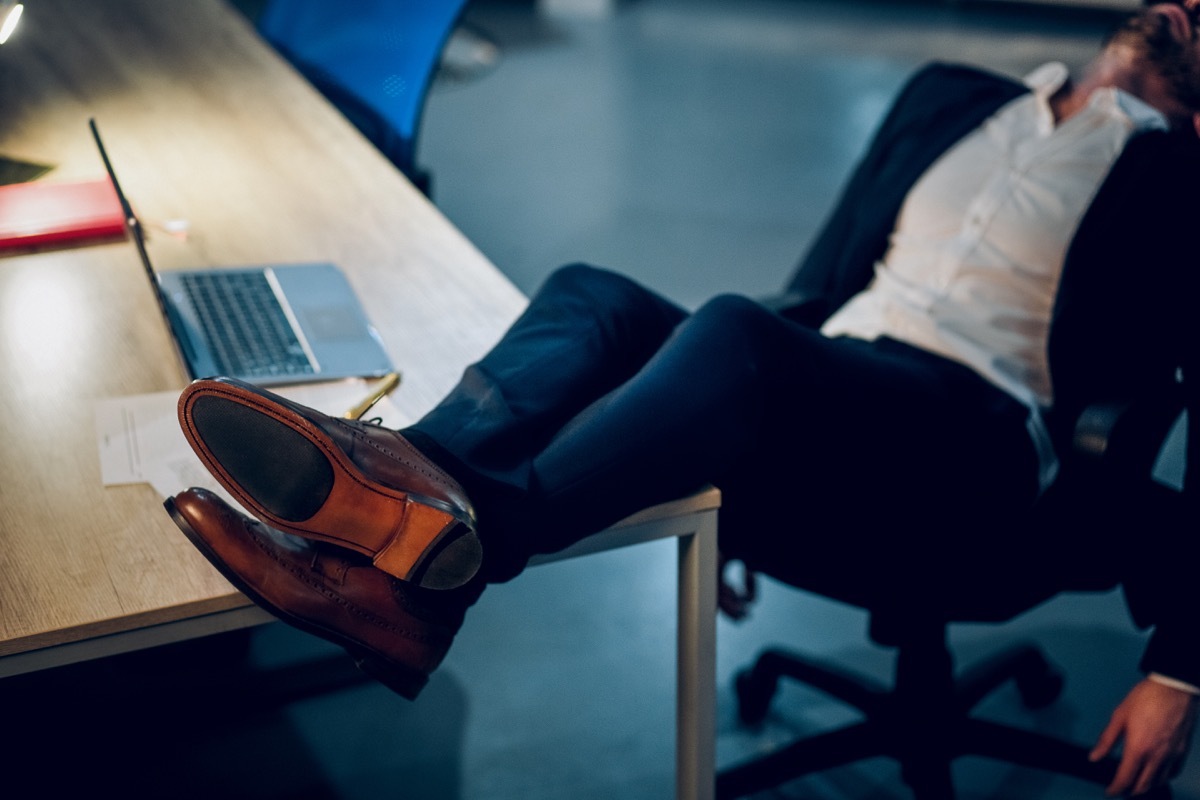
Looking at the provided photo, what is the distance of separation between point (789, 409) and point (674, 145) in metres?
2.95

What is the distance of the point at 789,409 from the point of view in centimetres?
134

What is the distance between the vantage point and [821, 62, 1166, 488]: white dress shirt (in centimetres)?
166

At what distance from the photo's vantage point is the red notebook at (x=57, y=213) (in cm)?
157

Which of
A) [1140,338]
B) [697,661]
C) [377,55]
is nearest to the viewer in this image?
[697,661]

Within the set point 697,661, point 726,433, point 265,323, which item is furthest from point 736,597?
point 265,323

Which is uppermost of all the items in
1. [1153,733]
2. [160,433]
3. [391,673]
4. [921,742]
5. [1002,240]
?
[1002,240]

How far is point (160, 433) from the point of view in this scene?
121 centimetres

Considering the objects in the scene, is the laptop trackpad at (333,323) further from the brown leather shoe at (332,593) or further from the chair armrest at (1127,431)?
the chair armrest at (1127,431)

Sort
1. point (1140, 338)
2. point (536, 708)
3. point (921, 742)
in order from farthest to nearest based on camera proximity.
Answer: point (536, 708) < point (921, 742) < point (1140, 338)

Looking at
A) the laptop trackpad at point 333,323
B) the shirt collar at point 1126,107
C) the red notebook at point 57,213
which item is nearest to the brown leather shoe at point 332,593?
the laptop trackpad at point 333,323

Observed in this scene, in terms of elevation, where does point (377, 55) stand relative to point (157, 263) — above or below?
above

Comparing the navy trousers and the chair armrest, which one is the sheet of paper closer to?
the navy trousers

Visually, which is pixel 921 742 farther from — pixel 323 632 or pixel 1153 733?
pixel 323 632

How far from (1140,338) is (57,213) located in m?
1.42
